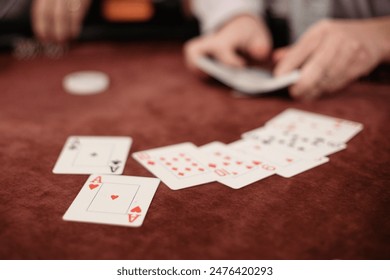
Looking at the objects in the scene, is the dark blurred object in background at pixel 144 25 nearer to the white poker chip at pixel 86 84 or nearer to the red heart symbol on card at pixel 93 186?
the white poker chip at pixel 86 84

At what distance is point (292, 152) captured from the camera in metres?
1.03

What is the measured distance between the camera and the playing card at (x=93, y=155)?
37.6 inches

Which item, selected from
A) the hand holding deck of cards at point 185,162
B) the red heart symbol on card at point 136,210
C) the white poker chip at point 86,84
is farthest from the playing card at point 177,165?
the white poker chip at point 86,84

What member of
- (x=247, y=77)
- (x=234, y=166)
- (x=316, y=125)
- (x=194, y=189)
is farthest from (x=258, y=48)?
(x=194, y=189)

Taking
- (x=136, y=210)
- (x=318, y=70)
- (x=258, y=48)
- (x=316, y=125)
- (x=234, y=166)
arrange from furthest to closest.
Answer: (x=258, y=48) → (x=318, y=70) → (x=316, y=125) → (x=234, y=166) → (x=136, y=210)

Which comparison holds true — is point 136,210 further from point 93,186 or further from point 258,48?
point 258,48

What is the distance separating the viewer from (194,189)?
2.87 ft

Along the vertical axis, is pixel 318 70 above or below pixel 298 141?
above

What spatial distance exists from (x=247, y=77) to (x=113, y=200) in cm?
86

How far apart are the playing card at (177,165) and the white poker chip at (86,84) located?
1.94 ft

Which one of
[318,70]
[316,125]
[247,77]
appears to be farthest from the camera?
[247,77]
